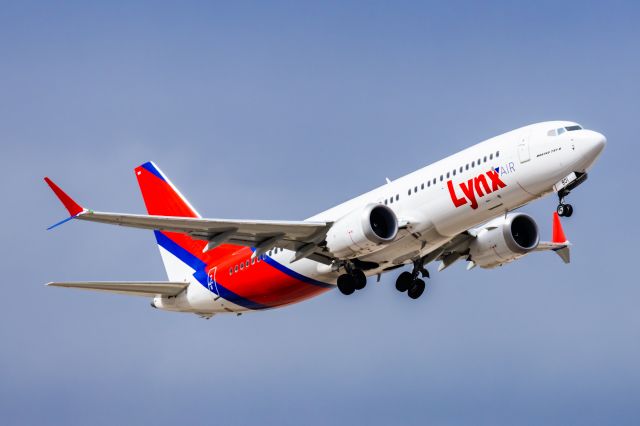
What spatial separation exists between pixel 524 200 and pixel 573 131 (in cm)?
294

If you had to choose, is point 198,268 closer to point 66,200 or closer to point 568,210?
point 66,200

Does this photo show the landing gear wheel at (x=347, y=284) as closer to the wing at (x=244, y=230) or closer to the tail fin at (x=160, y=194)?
the wing at (x=244, y=230)

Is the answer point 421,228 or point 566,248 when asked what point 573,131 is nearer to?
point 421,228

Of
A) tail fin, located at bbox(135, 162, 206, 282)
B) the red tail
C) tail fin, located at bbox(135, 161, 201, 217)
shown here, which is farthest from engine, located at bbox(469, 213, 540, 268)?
tail fin, located at bbox(135, 161, 201, 217)

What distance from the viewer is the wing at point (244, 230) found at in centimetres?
3891

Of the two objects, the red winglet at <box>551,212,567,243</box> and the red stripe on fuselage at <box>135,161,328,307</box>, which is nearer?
the red stripe on fuselage at <box>135,161,328,307</box>

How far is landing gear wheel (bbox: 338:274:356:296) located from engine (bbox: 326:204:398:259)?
1447mm

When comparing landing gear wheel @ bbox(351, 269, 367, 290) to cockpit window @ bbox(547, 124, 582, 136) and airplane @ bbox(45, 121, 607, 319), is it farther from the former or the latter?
cockpit window @ bbox(547, 124, 582, 136)

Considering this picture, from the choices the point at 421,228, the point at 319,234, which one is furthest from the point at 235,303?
the point at 421,228

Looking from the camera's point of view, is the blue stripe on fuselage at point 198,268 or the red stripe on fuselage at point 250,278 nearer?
the red stripe on fuselage at point 250,278

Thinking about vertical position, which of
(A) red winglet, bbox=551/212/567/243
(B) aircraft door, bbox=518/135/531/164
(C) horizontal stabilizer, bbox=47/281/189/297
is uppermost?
(B) aircraft door, bbox=518/135/531/164

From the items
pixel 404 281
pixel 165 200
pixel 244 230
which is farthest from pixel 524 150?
pixel 165 200

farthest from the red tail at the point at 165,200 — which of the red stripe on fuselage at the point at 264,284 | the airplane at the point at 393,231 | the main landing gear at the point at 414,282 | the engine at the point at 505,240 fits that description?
the engine at the point at 505,240

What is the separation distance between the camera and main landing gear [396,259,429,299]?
45.8 metres
